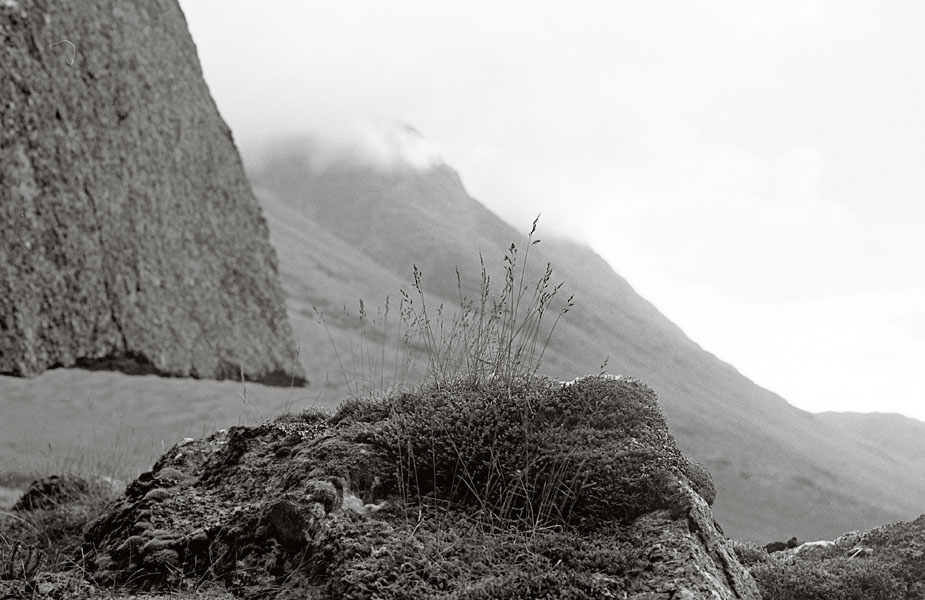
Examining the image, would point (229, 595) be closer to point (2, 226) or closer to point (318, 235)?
point (2, 226)

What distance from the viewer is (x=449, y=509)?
10.0 feet

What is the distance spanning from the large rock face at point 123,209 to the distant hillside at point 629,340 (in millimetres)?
29652

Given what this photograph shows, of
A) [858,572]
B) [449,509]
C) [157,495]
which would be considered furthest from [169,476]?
[858,572]

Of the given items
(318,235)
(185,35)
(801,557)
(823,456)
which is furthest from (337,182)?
(801,557)

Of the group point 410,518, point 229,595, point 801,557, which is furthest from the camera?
point 801,557

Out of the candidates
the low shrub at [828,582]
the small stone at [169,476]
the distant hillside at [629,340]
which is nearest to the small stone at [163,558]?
the small stone at [169,476]

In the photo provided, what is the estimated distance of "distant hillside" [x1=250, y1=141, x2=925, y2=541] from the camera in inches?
2018

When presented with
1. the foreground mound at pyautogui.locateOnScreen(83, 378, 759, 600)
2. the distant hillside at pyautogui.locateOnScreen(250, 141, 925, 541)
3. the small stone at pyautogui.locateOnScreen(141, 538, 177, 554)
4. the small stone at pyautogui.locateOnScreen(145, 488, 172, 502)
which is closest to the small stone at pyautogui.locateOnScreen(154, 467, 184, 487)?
the foreground mound at pyautogui.locateOnScreen(83, 378, 759, 600)

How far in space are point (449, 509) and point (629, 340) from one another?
68156 mm

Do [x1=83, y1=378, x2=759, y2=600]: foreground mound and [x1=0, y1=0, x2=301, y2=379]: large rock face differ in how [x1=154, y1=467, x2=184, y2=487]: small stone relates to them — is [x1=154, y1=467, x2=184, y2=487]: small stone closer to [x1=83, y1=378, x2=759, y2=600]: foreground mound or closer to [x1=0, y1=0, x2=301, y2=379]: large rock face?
[x1=83, y1=378, x2=759, y2=600]: foreground mound

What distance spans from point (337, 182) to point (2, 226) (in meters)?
85.5

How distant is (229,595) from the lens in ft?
8.98

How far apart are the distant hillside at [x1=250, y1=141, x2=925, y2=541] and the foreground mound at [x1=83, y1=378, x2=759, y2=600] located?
124 ft

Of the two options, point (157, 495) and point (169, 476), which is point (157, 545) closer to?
point (157, 495)
